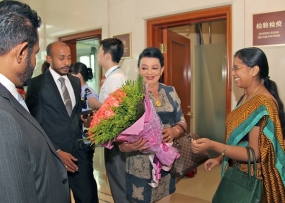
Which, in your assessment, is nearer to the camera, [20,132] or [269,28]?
[20,132]

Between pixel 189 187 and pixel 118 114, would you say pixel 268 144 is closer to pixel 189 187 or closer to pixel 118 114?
pixel 118 114

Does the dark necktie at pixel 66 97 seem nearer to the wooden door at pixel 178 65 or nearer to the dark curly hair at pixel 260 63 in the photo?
the dark curly hair at pixel 260 63

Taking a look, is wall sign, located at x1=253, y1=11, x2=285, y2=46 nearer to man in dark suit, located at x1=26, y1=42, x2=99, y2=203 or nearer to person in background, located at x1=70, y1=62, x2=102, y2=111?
person in background, located at x1=70, y1=62, x2=102, y2=111

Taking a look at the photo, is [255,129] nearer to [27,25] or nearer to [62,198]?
[62,198]

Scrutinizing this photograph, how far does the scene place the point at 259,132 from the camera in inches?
54.2

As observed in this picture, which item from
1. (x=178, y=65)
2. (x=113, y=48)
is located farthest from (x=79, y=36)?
(x=113, y=48)

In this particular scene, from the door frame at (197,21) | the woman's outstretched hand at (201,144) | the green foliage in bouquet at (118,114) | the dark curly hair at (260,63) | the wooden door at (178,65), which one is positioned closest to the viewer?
the green foliage in bouquet at (118,114)

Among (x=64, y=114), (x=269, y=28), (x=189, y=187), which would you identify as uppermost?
(x=269, y=28)

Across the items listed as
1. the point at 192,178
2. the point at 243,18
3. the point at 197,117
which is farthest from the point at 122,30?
the point at 192,178

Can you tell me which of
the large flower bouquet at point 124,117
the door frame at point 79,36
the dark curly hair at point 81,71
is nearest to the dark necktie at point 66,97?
the large flower bouquet at point 124,117

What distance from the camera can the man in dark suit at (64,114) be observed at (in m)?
1.91

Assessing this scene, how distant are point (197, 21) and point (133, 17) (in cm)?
87

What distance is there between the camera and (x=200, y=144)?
1366mm

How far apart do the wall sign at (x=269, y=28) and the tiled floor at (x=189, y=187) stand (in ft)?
6.47
